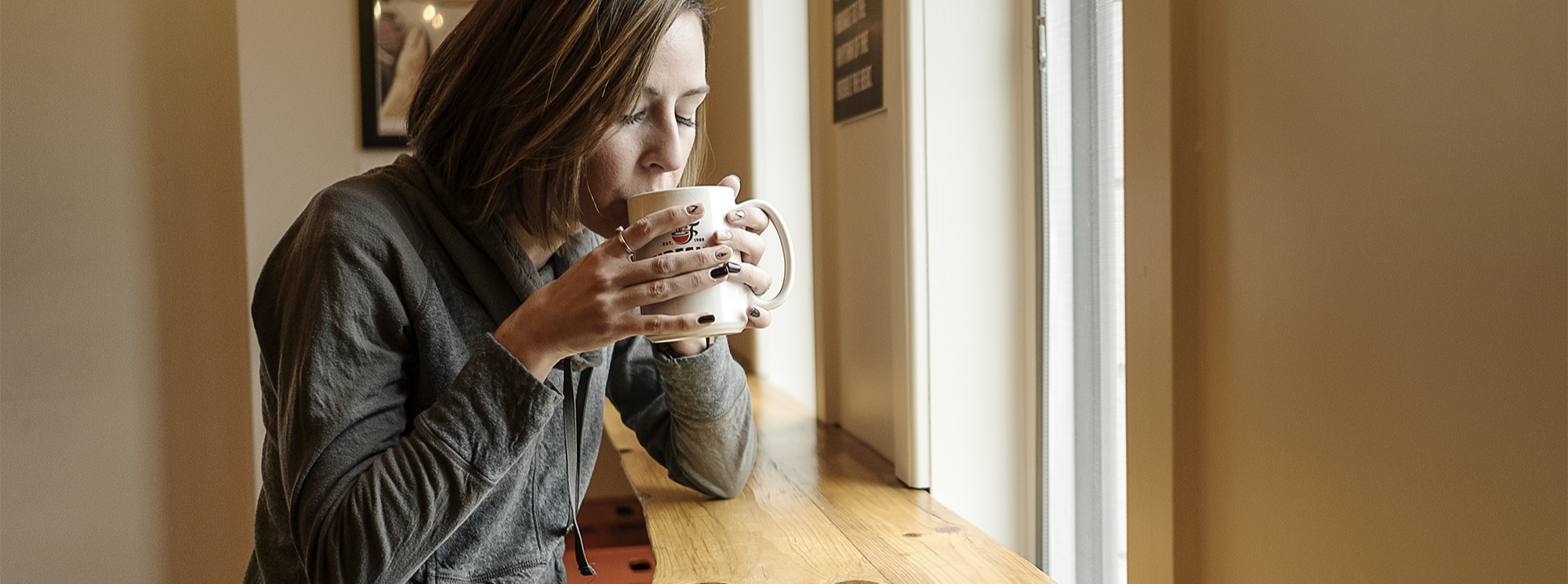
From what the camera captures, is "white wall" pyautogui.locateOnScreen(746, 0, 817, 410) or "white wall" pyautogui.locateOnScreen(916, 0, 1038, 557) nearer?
"white wall" pyautogui.locateOnScreen(916, 0, 1038, 557)

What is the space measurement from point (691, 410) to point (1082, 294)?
1.67 ft

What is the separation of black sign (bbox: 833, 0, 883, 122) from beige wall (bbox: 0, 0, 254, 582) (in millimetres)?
1942

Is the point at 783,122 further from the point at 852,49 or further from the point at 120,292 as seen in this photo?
the point at 120,292

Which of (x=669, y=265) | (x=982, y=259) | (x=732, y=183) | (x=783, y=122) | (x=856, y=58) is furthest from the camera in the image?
(x=783, y=122)

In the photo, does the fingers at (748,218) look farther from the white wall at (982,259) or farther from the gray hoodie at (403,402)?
the white wall at (982,259)

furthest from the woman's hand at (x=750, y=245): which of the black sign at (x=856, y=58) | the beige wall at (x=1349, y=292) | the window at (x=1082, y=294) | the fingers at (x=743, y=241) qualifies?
the black sign at (x=856, y=58)

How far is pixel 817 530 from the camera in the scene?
1.18 m

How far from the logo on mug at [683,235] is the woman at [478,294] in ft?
0.05

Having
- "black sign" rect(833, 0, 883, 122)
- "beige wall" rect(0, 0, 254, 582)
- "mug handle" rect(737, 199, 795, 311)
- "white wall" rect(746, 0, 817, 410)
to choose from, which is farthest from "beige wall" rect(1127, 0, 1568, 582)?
"beige wall" rect(0, 0, 254, 582)

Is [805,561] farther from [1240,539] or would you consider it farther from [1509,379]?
[1509,379]

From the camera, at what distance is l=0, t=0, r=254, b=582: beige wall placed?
263 centimetres

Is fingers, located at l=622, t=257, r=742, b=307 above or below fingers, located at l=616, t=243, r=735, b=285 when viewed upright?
below

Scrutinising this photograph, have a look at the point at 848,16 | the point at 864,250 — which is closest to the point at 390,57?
the point at 848,16

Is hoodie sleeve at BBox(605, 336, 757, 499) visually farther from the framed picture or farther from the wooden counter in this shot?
the framed picture
